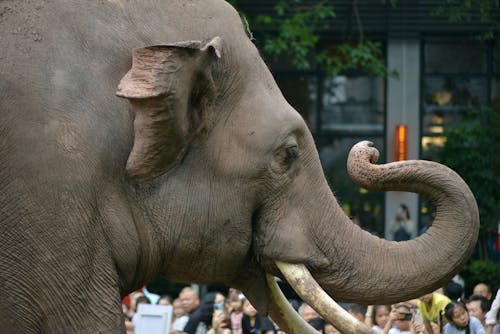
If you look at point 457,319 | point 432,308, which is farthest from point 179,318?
point 457,319

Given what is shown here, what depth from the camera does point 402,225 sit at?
21.1 metres

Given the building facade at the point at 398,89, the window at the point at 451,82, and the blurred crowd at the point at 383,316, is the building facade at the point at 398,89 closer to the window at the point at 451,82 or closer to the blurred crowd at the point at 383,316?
the window at the point at 451,82

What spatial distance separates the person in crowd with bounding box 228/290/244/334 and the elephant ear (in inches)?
278

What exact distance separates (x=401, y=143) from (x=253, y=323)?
402 inches

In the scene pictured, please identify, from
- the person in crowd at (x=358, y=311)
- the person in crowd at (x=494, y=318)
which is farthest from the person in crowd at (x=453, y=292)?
the person in crowd at (x=494, y=318)

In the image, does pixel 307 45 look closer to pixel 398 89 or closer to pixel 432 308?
pixel 398 89

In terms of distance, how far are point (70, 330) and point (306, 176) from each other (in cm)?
128

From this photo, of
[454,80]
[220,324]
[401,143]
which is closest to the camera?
[220,324]

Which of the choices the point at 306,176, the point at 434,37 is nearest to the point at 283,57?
the point at 434,37

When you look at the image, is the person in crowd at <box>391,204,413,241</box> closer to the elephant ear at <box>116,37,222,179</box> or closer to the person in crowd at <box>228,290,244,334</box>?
the person in crowd at <box>228,290,244,334</box>

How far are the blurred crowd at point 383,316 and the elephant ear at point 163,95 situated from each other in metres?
4.43

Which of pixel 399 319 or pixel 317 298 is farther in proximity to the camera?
pixel 399 319

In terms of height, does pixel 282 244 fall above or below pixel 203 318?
above

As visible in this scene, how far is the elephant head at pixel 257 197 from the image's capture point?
5410 millimetres
